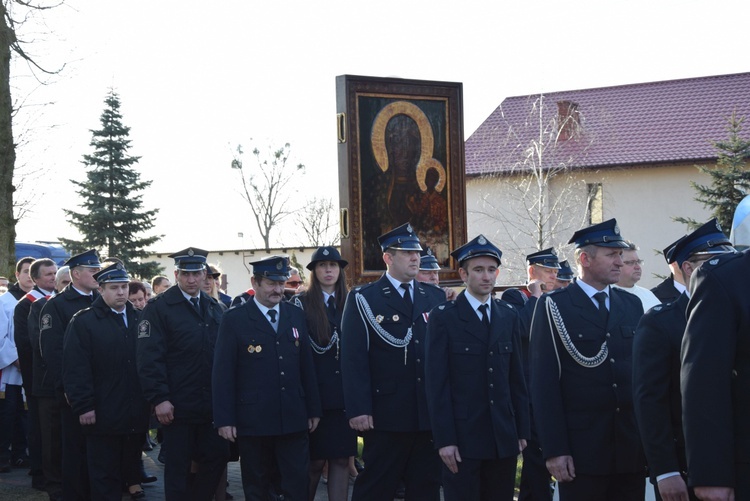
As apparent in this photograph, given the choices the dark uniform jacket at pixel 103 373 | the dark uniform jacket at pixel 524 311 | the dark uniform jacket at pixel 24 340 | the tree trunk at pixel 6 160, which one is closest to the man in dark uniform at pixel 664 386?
the dark uniform jacket at pixel 524 311

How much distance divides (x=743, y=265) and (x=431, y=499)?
3.95 metres

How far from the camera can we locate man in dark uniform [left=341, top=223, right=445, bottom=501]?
279 inches

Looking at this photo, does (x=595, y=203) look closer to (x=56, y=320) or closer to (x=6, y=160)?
(x=6, y=160)

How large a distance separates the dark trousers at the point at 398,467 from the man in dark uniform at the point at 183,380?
1.61 metres

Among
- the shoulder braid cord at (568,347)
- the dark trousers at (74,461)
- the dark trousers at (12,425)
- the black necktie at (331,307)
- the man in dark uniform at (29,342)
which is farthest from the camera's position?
the dark trousers at (12,425)

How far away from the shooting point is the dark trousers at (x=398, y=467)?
23.2 ft

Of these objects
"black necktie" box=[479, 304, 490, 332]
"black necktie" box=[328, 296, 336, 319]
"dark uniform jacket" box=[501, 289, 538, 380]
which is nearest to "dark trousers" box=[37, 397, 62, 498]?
"black necktie" box=[328, 296, 336, 319]

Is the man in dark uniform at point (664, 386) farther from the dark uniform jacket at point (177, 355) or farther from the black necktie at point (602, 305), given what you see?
the dark uniform jacket at point (177, 355)

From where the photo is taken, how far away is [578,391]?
5898 mm

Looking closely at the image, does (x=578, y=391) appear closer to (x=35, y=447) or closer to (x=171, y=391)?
(x=171, y=391)

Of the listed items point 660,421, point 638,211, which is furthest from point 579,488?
point 638,211

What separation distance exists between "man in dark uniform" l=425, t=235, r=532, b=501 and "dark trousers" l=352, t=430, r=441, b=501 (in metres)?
0.72

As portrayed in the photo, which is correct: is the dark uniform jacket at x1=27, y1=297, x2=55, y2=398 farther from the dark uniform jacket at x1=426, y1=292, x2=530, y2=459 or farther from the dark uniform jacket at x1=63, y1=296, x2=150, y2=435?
the dark uniform jacket at x1=426, y1=292, x2=530, y2=459

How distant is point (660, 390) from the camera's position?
4.68m
